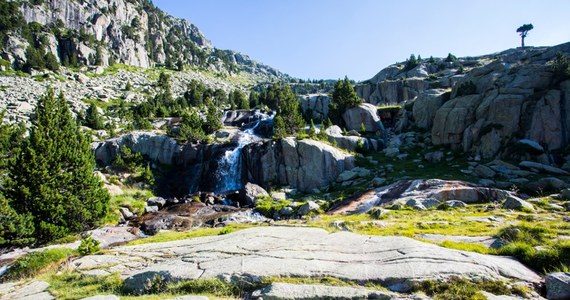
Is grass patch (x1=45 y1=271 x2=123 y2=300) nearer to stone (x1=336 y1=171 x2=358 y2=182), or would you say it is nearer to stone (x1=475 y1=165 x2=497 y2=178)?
stone (x1=336 y1=171 x2=358 y2=182)

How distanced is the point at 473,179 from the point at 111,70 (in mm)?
148367

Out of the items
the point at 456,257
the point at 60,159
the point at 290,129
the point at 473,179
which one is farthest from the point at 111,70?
the point at 456,257

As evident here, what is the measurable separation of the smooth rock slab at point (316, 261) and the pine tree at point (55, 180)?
17.1 meters

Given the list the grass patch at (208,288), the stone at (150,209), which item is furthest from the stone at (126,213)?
the grass patch at (208,288)

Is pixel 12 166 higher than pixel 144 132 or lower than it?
lower

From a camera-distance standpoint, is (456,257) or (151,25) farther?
(151,25)

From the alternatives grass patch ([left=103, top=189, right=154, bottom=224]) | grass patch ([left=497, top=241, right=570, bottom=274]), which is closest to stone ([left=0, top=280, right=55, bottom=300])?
grass patch ([left=497, top=241, right=570, bottom=274])

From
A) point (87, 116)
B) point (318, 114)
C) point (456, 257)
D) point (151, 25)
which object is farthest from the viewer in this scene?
point (151, 25)

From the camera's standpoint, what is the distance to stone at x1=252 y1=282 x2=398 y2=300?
27.7 ft

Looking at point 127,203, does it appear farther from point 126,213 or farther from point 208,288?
point 208,288

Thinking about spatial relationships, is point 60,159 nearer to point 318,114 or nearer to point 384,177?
point 384,177

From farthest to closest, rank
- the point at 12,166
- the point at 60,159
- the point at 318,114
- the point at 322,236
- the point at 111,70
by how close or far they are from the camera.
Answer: the point at 111,70
the point at 318,114
the point at 60,159
the point at 12,166
the point at 322,236

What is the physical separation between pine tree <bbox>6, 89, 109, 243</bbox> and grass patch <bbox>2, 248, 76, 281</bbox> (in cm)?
1275

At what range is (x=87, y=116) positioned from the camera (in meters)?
78.8
